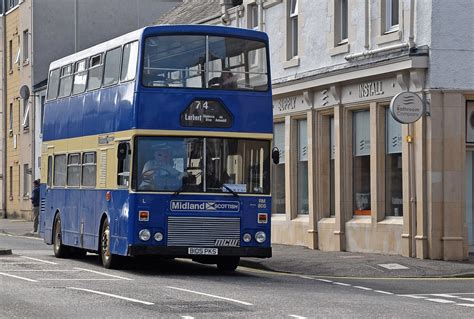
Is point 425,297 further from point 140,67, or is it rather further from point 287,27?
point 287,27

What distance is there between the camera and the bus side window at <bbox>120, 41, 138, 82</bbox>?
23.1m

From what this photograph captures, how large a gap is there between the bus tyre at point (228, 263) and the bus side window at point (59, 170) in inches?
203

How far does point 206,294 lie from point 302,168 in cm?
1598

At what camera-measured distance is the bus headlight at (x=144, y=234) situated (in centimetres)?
2248

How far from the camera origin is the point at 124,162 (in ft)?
76.6

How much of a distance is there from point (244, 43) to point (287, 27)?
11.0 meters

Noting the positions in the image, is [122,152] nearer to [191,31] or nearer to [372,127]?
[191,31]

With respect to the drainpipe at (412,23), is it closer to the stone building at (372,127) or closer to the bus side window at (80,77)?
the stone building at (372,127)

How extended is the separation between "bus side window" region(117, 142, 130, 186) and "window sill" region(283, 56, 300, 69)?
10869 millimetres

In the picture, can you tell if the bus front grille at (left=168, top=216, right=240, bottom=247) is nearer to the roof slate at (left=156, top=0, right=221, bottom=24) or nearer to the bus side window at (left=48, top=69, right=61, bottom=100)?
the bus side window at (left=48, top=69, right=61, bottom=100)

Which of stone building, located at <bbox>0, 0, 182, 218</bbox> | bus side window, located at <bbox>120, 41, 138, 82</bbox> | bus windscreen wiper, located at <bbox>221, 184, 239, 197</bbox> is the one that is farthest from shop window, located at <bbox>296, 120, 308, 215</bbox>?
stone building, located at <bbox>0, 0, 182, 218</bbox>

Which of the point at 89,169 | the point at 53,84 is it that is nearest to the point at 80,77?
the point at 89,169

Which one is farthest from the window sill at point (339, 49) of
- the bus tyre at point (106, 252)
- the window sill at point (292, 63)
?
the bus tyre at point (106, 252)

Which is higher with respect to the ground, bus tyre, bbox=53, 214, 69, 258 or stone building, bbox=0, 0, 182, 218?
stone building, bbox=0, 0, 182, 218
